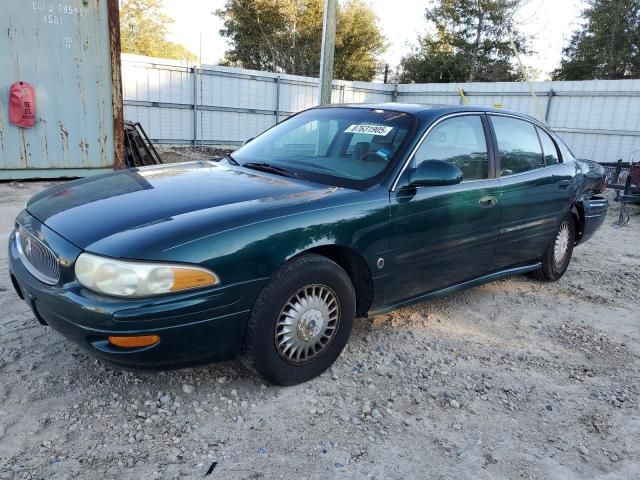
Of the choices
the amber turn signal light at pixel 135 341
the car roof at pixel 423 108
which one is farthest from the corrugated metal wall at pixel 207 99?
the amber turn signal light at pixel 135 341

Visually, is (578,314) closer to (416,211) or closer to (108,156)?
(416,211)

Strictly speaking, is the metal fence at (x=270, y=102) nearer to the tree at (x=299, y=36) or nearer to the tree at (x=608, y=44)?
the tree at (x=299, y=36)

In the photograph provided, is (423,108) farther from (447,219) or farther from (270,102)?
Answer: (270,102)

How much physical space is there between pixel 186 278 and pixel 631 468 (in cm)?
223

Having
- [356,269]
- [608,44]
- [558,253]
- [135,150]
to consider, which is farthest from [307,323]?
[608,44]

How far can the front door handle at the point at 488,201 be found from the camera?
3643mm

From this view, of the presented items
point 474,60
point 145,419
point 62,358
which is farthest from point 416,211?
point 474,60

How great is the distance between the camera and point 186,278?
2297 mm

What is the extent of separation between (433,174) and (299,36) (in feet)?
88.7

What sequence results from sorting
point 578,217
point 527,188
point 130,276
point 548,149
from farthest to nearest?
point 578,217 < point 548,149 < point 527,188 < point 130,276

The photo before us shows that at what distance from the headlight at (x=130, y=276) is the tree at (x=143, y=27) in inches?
1502

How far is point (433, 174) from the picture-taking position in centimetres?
310

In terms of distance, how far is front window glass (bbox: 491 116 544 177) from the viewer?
3.97m

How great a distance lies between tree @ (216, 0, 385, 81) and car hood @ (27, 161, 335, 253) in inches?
1035
